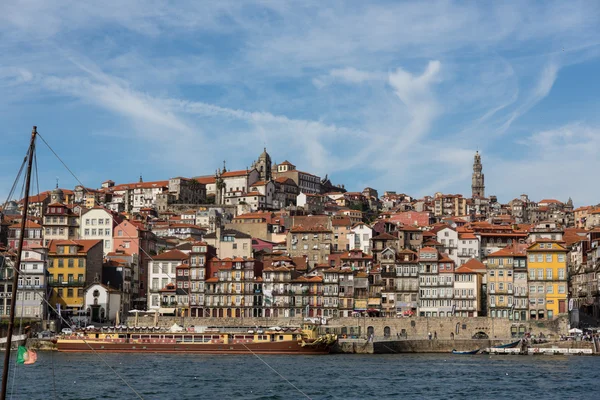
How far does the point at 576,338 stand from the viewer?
261ft

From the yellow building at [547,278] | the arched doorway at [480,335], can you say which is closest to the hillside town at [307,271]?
the yellow building at [547,278]

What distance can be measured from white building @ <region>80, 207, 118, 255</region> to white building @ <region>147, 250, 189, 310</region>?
35.5ft

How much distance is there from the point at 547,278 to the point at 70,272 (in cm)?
4848

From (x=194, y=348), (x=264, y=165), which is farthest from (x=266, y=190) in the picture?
(x=194, y=348)

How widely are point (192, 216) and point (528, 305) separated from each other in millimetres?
83968

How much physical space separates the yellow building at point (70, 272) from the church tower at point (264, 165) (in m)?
95.6

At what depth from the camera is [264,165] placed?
7544 inches

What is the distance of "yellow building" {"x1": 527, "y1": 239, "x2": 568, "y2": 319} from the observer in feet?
280

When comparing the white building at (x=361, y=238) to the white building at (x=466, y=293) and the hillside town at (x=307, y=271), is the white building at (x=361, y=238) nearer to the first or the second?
the hillside town at (x=307, y=271)

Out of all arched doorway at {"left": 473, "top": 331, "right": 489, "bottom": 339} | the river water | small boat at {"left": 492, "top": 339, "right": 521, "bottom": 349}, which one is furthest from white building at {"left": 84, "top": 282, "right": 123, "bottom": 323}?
small boat at {"left": 492, "top": 339, "right": 521, "bottom": 349}

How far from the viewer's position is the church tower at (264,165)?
623 feet

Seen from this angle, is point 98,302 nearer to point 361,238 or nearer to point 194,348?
point 194,348

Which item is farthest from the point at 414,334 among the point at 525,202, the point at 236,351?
the point at 525,202

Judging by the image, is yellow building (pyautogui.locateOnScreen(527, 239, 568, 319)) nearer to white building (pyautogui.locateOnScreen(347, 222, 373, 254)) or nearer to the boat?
the boat
